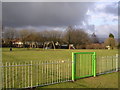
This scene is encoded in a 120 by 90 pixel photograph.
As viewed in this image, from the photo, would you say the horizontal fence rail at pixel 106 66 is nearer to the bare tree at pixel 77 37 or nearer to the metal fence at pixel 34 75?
the metal fence at pixel 34 75

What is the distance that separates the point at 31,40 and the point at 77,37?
20055 mm

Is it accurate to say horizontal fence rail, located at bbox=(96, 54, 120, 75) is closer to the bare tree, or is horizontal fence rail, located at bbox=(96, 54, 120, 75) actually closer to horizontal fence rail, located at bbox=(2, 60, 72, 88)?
horizontal fence rail, located at bbox=(2, 60, 72, 88)

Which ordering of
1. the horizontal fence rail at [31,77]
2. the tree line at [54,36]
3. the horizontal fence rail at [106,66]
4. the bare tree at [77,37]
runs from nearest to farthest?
1. the horizontal fence rail at [31,77]
2. the horizontal fence rail at [106,66]
3. the tree line at [54,36]
4. the bare tree at [77,37]

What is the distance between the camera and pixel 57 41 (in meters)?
66.8

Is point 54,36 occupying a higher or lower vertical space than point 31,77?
higher

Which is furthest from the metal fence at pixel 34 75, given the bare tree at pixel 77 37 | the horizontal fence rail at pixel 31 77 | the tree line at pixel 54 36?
the bare tree at pixel 77 37

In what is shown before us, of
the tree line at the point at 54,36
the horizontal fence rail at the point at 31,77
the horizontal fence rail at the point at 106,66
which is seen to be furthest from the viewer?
the tree line at the point at 54,36

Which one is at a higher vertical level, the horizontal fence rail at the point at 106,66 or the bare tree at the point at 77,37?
the bare tree at the point at 77,37

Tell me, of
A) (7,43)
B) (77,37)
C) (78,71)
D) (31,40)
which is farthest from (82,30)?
(78,71)

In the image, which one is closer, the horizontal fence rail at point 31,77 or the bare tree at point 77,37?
the horizontal fence rail at point 31,77

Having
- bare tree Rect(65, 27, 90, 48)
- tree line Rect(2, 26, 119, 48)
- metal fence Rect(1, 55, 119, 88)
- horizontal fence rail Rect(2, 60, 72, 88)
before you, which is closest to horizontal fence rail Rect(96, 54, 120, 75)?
metal fence Rect(1, 55, 119, 88)

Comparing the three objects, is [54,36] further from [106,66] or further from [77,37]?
[106,66]

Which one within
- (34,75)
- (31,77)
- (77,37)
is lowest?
(34,75)

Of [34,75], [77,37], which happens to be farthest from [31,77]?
[77,37]
